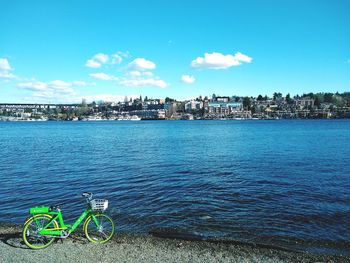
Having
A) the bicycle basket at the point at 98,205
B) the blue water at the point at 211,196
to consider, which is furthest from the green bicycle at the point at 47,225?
the blue water at the point at 211,196

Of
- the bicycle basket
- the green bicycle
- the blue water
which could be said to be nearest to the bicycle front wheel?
the green bicycle

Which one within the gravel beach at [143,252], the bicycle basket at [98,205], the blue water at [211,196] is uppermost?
the bicycle basket at [98,205]

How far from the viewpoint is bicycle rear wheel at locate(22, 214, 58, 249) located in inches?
457

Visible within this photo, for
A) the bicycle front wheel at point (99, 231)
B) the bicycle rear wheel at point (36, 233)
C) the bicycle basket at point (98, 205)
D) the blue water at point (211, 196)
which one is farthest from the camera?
the blue water at point (211, 196)

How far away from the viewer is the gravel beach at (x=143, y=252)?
11.0 meters

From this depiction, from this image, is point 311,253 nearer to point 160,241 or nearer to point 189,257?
point 189,257

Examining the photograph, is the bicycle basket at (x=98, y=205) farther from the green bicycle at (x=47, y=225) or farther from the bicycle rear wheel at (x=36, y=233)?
the bicycle rear wheel at (x=36, y=233)

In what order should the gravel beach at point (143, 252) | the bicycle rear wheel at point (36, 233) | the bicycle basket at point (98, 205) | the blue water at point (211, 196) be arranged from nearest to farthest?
the gravel beach at point (143, 252)
the bicycle rear wheel at point (36, 233)
the bicycle basket at point (98, 205)
the blue water at point (211, 196)

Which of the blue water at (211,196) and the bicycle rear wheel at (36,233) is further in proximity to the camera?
the blue water at (211,196)

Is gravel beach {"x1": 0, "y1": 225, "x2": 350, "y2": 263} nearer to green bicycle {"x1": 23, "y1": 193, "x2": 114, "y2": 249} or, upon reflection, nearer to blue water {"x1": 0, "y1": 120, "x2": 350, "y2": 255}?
green bicycle {"x1": 23, "y1": 193, "x2": 114, "y2": 249}

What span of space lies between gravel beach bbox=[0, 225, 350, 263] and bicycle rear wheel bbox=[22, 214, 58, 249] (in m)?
0.26

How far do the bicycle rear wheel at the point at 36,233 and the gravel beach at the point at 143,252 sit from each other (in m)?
0.26

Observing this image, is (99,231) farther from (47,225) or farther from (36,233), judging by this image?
(36,233)

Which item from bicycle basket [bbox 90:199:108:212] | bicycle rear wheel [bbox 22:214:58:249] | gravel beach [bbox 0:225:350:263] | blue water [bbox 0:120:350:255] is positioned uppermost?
bicycle basket [bbox 90:199:108:212]
